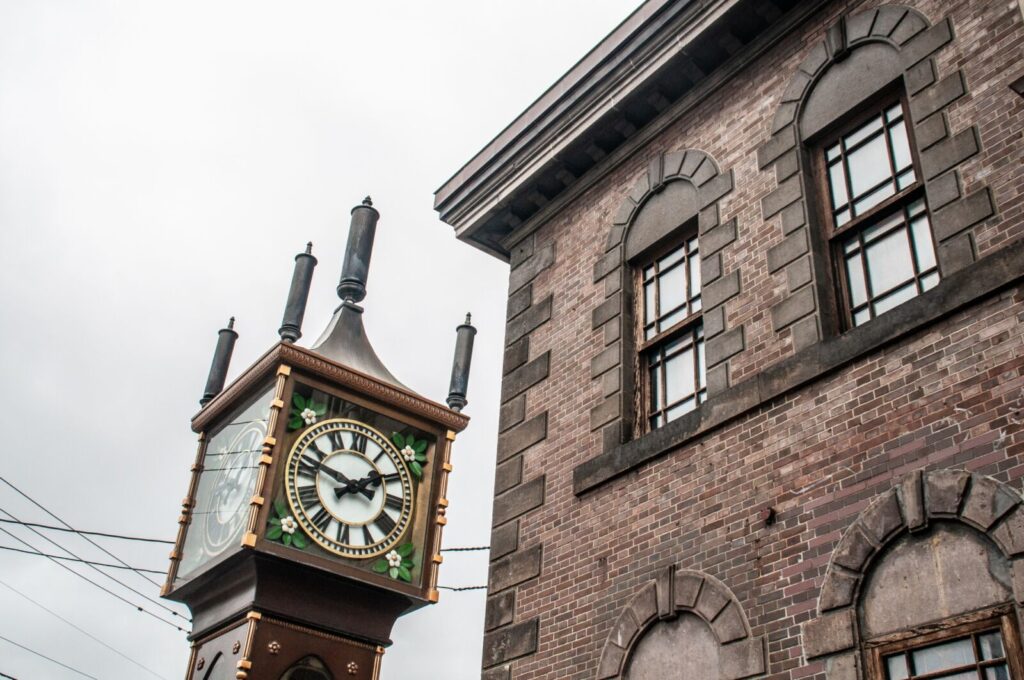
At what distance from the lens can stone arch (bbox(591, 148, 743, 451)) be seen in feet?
28.0

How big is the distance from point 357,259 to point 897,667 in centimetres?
695

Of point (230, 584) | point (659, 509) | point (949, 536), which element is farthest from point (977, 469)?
point (230, 584)

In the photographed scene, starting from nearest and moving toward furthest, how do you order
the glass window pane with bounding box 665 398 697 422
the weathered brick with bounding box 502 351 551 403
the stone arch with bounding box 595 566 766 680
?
the stone arch with bounding box 595 566 766 680 < the glass window pane with bounding box 665 398 697 422 < the weathered brick with bounding box 502 351 551 403

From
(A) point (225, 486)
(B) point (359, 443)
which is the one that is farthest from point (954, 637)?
(A) point (225, 486)

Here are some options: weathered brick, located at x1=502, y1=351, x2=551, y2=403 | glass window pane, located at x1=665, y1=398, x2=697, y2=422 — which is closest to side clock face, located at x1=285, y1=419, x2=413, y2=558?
weathered brick, located at x1=502, y1=351, x2=551, y2=403

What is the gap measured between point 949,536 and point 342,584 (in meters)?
5.01

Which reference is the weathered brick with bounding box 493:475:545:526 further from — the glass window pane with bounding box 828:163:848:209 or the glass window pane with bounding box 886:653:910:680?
the glass window pane with bounding box 886:653:910:680

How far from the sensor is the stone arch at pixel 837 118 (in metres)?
7.10

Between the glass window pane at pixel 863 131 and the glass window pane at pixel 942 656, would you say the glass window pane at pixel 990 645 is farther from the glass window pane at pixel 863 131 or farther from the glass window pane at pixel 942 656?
the glass window pane at pixel 863 131

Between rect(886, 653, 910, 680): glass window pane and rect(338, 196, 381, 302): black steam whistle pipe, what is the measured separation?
22.1 feet

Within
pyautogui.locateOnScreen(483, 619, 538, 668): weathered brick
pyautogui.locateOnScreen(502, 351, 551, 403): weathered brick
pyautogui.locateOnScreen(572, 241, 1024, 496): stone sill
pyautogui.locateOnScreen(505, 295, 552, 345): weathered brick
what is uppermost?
pyautogui.locateOnScreen(505, 295, 552, 345): weathered brick

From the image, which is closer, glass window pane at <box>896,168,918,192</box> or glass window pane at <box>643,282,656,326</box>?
glass window pane at <box>896,168,918,192</box>

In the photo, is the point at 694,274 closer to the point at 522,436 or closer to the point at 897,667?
the point at 522,436

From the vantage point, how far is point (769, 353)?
7.90 meters
